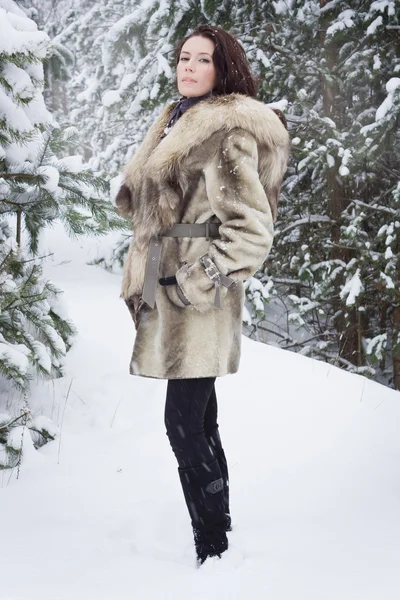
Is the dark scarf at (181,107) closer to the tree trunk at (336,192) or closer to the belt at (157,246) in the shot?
the belt at (157,246)

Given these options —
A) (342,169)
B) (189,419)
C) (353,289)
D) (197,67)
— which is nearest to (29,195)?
(197,67)

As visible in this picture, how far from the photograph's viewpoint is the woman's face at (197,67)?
2391 millimetres

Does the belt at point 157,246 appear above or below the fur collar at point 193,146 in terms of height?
below

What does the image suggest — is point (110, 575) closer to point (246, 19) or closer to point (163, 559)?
point (163, 559)

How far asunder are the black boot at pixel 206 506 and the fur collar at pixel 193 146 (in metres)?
0.98

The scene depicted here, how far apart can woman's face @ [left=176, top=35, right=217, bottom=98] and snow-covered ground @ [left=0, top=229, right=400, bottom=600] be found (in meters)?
1.94

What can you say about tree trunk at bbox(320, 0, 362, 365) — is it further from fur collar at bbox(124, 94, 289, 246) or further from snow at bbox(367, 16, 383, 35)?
fur collar at bbox(124, 94, 289, 246)

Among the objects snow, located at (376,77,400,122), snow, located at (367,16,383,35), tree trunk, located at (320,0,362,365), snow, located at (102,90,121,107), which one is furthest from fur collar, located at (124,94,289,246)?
snow, located at (102,90,121,107)

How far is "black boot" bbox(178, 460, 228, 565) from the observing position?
245cm

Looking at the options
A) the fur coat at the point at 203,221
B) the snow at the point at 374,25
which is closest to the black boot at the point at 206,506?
the fur coat at the point at 203,221

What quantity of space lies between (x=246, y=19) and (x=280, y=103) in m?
1.63

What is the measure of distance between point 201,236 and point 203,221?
0.20ft

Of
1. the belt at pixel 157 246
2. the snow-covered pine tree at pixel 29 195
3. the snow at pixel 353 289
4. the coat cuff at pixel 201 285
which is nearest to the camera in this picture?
the coat cuff at pixel 201 285

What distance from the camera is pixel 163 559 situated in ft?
8.32
